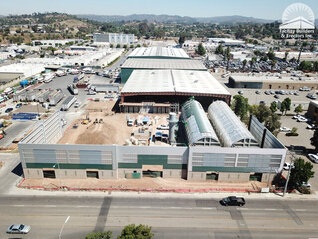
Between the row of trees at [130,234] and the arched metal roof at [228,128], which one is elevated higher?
the arched metal roof at [228,128]

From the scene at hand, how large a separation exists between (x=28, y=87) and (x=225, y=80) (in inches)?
3726

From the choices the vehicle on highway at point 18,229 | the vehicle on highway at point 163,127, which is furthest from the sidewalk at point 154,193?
the vehicle on highway at point 163,127

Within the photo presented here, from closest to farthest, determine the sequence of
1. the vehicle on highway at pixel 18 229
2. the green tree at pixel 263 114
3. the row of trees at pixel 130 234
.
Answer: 1. the row of trees at pixel 130 234
2. the vehicle on highway at pixel 18 229
3. the green tree at pixel 263 114

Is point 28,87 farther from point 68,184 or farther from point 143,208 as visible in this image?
point 143,208

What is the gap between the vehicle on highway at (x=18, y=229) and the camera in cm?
3291

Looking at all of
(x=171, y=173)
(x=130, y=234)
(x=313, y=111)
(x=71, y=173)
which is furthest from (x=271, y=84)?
(x=130, y=234)

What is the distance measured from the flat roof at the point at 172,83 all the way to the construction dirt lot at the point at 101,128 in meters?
9.11

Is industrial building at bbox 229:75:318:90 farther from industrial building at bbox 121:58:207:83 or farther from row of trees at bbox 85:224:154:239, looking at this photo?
row of trees at bbox 85:224:154:239

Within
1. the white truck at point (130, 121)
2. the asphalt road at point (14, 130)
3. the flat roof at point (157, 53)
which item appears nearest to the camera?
the asphalt road at point (14, 130)

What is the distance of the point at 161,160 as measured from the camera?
4469 centimetres

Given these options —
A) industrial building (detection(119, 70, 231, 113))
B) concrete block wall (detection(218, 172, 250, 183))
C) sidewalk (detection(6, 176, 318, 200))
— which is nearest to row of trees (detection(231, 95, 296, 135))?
industrial building (detection(119, 70, 231, 113))

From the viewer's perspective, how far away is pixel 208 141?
46.6 m

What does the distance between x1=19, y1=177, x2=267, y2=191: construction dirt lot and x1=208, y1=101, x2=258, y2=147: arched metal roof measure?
7745 millimetres

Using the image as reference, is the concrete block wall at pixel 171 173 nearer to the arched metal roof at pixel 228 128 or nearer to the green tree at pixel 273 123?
the arched metal roof at pixel 228 128
